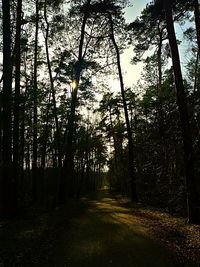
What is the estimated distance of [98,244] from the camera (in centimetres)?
853

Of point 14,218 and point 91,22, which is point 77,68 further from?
point 14,218

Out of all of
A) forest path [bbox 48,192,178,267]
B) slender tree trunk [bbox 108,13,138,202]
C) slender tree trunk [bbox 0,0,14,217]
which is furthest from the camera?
slender tree trunk [bbox 108,13,138,202]

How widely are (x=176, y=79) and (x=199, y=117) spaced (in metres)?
3.00

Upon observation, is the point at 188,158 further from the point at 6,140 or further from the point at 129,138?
the point at 129,138

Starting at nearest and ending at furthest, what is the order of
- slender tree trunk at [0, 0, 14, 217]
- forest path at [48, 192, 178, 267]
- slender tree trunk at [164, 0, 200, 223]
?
forest path at [48, 192, 178, 267]
slender tree trunk at [164, 0, 200, 223]
slender tree trunk at [0, 0, 14, 217]

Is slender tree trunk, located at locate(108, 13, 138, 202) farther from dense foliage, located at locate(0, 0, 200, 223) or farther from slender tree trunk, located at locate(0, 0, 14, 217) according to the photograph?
slender tree trunk, located at locate(0, 0, 14, 217)

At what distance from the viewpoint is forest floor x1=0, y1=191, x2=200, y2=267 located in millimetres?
6863

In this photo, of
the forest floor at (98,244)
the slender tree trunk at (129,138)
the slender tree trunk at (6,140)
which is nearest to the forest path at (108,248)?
the forest floor at (98,244)

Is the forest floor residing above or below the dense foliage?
below

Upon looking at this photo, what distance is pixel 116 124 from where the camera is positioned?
40031 mm

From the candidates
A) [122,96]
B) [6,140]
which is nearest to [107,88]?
[122,96]

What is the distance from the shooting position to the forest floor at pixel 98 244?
6863mm

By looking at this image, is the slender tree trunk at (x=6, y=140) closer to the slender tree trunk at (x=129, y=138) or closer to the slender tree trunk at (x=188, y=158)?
the slender tree trunk at (x=188, y=158)

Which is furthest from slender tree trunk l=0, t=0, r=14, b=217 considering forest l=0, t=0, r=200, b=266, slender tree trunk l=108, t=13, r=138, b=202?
slender tree trunk l=108, t=13, r=138, b=202
